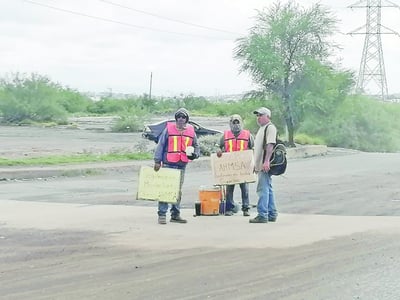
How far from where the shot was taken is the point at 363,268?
368 inches

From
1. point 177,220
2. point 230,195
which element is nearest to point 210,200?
point 230,195

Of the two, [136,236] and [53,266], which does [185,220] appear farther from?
[53,266]

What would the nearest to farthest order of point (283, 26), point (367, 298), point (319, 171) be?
point (367, 298)
point (319, 171)
point (283, 26)

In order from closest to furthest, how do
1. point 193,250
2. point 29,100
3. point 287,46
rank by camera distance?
point 193,250 < point 287,46 < point 29,100

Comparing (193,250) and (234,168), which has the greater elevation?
(234,168)

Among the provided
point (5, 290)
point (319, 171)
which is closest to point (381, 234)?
point (5, 290)

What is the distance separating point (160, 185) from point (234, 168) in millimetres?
1565

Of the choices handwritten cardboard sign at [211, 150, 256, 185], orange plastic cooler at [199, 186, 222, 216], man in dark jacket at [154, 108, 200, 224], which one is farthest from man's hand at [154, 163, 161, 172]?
handwritten cardboard sign at [211, 150, 256, 185]

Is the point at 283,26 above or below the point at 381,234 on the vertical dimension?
above

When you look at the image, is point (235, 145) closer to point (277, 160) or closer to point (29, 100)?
point (277, 160)

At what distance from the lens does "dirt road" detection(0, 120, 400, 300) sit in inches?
319

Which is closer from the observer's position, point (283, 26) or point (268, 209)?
point (268, 209)

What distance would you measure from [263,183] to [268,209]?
1.60 feet

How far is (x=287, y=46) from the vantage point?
42.0 meters
